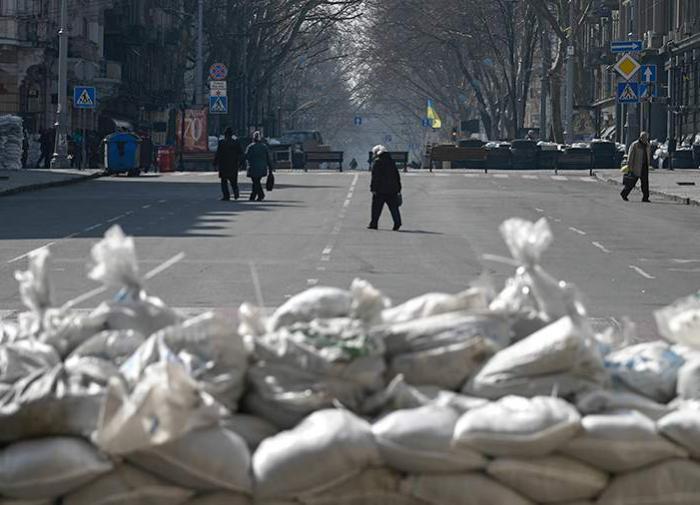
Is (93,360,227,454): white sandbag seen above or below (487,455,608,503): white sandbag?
above

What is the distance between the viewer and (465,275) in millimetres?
19234

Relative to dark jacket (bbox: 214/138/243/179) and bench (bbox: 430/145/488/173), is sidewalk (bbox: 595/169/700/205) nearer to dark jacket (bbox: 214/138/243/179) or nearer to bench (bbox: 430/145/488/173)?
dark jacket (bbox: 214/138/243/179)

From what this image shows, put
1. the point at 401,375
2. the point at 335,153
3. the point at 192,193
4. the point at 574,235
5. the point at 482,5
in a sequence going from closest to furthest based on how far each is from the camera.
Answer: the point at 401,375 < the point at 574,235 < the point at 192,193 < the point at 335,153 < the point at 482,5

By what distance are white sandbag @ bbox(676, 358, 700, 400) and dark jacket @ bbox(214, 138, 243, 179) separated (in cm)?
3436

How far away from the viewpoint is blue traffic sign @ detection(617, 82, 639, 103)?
47781 mm

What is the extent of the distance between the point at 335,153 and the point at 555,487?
70.6 metres

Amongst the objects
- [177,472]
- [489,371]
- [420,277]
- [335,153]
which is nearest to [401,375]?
[489,371]

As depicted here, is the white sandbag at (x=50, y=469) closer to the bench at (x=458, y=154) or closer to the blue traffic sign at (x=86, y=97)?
the blue traffic sign at (x=86, y=97)

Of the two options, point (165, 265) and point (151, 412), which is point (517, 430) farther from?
point (165, 265)

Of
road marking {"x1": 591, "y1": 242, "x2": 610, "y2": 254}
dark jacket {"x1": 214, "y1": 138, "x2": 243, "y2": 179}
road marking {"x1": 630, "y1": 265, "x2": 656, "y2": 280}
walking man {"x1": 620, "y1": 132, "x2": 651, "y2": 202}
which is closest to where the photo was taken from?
road marking {"x1": 630, "y1": 265, "x2": 656, "y2": 280}

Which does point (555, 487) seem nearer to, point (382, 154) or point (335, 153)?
point (382, 154)

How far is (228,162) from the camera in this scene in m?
39.8

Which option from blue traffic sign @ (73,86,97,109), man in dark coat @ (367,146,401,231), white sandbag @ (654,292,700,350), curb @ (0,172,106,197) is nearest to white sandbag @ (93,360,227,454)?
white sandbag @ (654,292,700,350)

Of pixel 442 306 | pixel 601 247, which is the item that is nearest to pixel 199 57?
pixel 601 247
